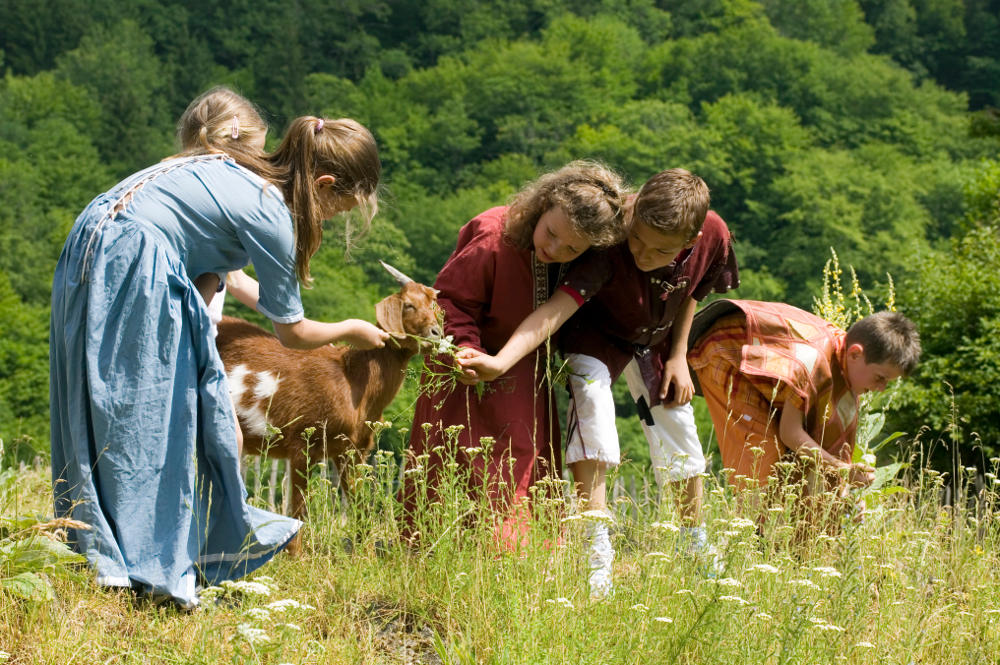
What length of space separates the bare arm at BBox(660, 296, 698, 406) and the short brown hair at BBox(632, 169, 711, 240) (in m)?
0.62

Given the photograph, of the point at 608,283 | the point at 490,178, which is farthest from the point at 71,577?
the point at 490,178

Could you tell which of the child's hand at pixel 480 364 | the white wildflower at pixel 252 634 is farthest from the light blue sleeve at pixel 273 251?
the white wildflower at pixel 252 634

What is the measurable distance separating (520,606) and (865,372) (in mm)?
2389

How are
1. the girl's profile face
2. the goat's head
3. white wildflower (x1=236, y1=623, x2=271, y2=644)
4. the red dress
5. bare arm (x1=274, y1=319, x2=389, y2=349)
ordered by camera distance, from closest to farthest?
white wildflower (x1=236, y1=623, x2=271, y2=644)
bare arm (x1=274, y1=319, x2=389, y2=349)
the girl's profile face
the red dress
the goat's head

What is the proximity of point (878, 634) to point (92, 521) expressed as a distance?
2339mm

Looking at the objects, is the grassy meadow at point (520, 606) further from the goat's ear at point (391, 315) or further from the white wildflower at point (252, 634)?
the goat's ear at point (391, 315)

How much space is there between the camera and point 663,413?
4516mm

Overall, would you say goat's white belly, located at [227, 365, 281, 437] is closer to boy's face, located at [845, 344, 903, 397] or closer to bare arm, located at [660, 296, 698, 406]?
bare arm, located at [660, 296, 698, 406]

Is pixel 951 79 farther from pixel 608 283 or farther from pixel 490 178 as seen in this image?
pixel 608 283

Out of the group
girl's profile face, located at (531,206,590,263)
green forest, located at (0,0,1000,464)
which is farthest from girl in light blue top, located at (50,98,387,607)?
green forest, located at (0,0,1000,464)

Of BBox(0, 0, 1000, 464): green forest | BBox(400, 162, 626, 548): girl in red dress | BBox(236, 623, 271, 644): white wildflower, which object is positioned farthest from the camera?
BBox(0, 0, 1000, 464): green forest

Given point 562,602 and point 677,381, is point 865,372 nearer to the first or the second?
point 677,381

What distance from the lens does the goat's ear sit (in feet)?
15.3

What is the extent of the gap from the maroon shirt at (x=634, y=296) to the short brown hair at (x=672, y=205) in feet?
0.88
